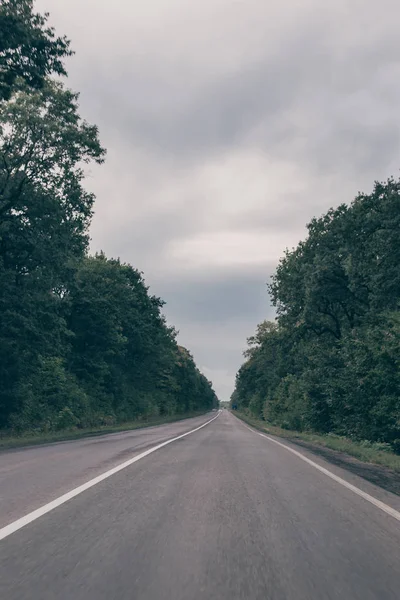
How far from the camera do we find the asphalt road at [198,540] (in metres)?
3.70

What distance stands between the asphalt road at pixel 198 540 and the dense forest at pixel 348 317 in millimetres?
12868

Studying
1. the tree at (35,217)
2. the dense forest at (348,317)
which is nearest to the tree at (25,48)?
the tree at (35,217)

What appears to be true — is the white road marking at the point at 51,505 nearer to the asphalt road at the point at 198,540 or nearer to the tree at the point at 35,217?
the asphalt road at the point at 198,540

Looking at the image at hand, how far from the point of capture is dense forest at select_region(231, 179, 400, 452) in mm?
21297

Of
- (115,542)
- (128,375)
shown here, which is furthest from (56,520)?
(128,375)

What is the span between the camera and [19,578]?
3.79 m

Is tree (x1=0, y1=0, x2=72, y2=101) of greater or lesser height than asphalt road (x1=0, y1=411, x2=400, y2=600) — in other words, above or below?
above

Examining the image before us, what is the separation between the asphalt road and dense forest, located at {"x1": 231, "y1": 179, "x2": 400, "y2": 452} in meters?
12.9

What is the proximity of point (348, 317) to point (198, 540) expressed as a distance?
98.0 feet

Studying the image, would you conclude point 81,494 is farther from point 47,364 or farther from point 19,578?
point 47,364

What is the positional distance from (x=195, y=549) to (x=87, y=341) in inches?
1420

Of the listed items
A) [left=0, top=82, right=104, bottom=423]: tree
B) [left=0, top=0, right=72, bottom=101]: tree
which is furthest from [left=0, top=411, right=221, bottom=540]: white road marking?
[left=0, top=82, right=104, bottom=423]: tree

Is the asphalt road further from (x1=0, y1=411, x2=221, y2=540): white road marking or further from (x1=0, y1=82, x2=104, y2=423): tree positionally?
(x1=0, y1=82, x2=104, y2=423): tree

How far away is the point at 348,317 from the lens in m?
33.3
